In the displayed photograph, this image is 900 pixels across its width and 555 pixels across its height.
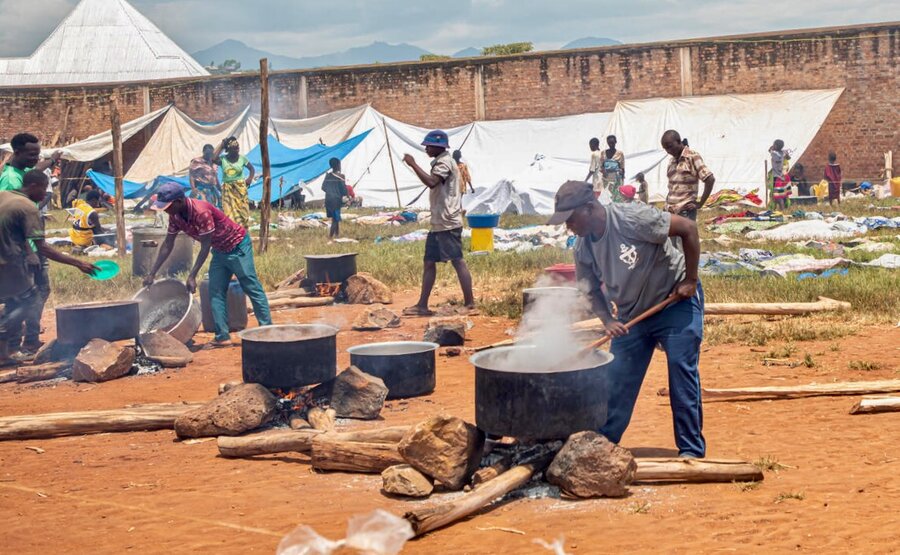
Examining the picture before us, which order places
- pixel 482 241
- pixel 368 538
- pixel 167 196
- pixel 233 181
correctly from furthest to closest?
pixel 482 241
pixel 233 181
pixel 167 196
pixel 368 538

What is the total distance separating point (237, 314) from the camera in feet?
29.0

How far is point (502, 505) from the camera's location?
160 inches

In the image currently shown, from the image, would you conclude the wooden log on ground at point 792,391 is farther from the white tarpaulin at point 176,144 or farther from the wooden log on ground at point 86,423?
the white tarpaulin at point 176,144

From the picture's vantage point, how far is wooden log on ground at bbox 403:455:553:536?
365 cm

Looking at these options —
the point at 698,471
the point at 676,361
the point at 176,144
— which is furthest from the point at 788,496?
the point at 176,144

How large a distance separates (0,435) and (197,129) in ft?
71.9

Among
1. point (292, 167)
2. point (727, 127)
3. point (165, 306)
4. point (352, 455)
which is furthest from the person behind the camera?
point (727, 127)

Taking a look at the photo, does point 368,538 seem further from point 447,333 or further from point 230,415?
point 447,333

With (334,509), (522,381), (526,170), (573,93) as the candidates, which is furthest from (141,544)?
(573,93)

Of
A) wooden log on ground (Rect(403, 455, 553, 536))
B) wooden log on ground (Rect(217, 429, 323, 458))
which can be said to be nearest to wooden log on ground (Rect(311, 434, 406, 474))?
wooden log on ground (Rect(217, 429, 323, 458))

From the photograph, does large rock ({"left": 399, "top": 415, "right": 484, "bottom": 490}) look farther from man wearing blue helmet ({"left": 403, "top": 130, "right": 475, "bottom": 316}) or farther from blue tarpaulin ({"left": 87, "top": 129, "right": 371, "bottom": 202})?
blue tarpaulin ({"left": 87, "top": 129, "right": 371, "bottom": 202})

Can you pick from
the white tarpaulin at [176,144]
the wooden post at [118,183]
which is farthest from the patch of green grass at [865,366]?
the white tarpaulin at [176,144]

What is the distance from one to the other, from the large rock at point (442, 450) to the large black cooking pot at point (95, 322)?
12.3 ft

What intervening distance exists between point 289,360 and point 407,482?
63.2 inches
